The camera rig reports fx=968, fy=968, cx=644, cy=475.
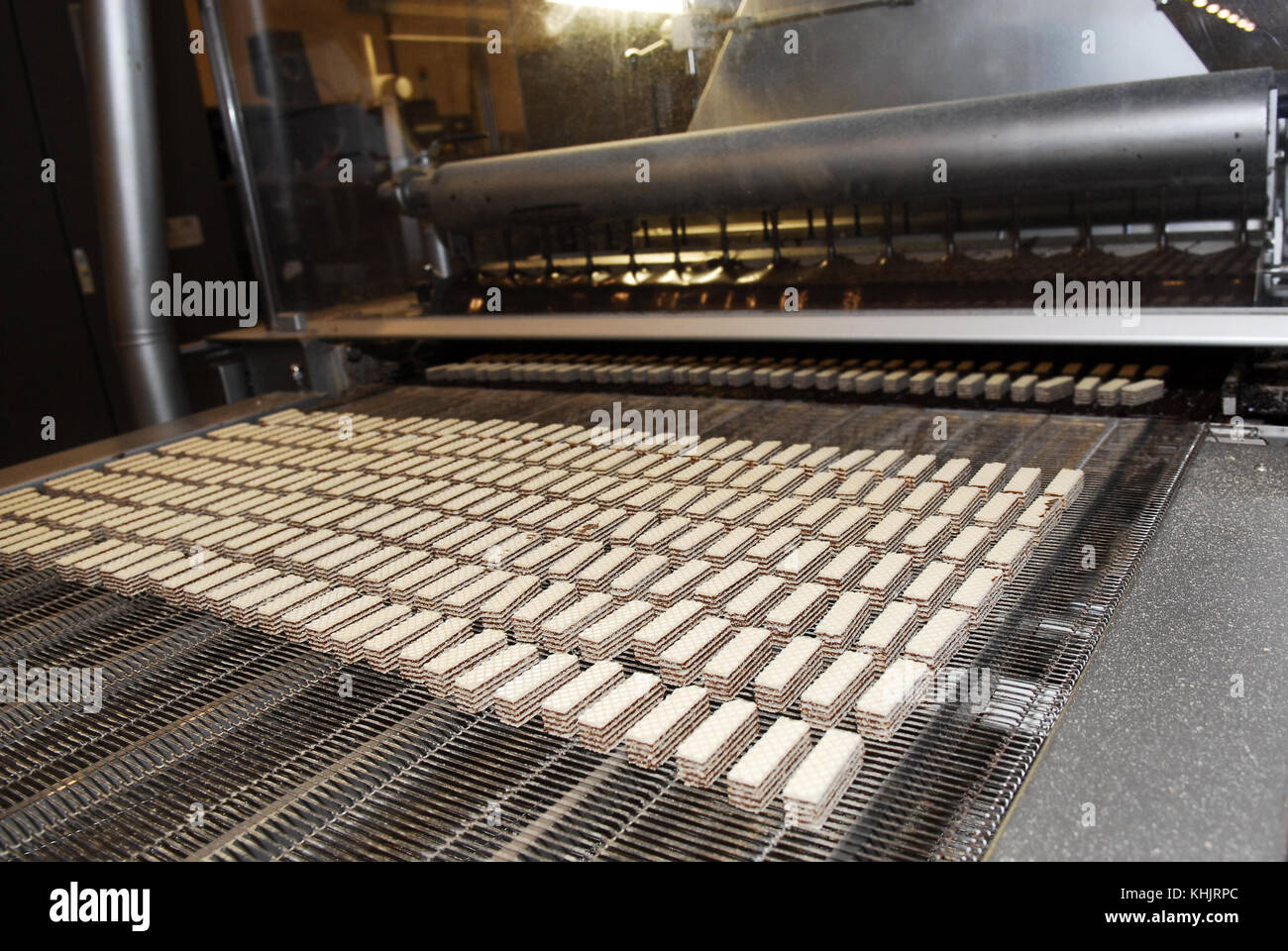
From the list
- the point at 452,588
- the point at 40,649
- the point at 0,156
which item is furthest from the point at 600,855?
the point at 0,156

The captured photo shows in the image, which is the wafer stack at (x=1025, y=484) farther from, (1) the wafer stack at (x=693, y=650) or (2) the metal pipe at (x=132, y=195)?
(2) the metal pipe at (x=132, y=195)

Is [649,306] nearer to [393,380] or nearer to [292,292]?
[393,380]

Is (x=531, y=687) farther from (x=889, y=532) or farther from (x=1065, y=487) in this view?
(x=1065, y=487)

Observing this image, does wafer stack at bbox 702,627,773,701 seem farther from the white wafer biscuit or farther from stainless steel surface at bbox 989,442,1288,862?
stainless steel surface at bbox 989,442,1288,862

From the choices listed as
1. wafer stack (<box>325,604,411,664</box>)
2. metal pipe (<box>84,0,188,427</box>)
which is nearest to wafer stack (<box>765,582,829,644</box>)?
wafer stack (<box>325,604,411,664</box>)

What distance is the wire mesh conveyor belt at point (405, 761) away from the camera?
1053 millimetres

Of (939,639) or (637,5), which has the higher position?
(637,5)

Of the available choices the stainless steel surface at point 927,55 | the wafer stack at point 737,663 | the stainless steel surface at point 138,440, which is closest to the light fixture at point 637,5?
the stainless steel surface at point 927,55

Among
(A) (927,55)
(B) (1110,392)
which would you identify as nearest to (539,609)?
(B) (1110,392)

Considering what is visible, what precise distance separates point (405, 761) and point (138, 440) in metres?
2.08

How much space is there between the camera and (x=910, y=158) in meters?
2.25

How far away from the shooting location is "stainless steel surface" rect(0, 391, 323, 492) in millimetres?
2627

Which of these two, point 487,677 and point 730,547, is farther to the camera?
point 730,547
